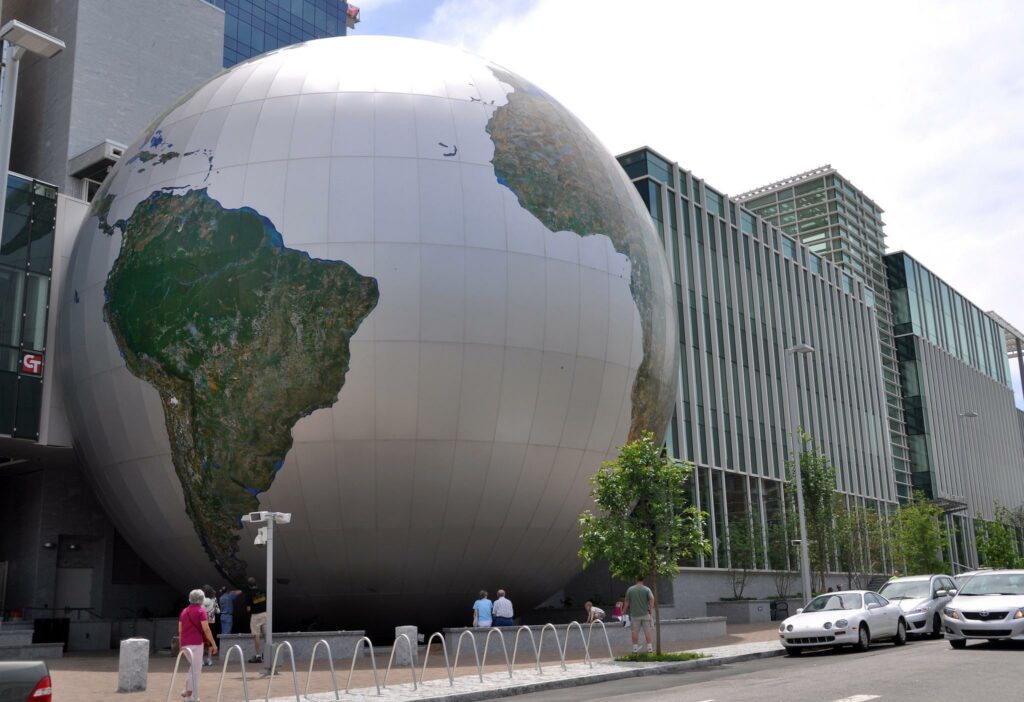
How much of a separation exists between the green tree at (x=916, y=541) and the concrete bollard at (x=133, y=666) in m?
43.7

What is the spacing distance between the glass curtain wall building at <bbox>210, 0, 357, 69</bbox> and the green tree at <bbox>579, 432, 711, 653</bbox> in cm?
7702

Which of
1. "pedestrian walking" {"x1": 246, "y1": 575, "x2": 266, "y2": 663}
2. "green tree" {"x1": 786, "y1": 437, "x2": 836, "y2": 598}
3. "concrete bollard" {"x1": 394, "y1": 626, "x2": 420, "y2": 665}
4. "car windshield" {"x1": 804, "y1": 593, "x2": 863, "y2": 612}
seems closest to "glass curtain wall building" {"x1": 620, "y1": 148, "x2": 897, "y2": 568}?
"green tree" {"x1": 786, "y1": 437, "x2": 836, "y2": 598}

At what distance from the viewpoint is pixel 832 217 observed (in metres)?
88.2

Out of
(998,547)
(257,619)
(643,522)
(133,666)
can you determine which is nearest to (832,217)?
(998,547)

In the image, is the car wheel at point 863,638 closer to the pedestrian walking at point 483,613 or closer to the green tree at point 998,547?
the pedestrian walking at point 483,613

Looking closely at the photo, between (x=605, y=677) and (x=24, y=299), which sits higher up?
(x=24, y=299)

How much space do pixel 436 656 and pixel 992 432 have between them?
72.7m

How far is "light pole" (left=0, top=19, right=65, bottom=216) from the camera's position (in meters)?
15.4

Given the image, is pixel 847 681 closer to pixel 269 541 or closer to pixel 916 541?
pixel 269 541

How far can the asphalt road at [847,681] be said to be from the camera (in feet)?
→ 42.0

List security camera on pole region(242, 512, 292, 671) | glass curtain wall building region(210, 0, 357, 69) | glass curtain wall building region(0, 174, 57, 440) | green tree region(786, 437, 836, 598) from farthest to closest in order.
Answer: glass curtain wall building region(210, 0, 357, 69)
green tree region(786, 437, 836, 598)
glass curtain wall building region(0, 174, 57, 440)
security camera on pole region(242, 512, 292, 671)

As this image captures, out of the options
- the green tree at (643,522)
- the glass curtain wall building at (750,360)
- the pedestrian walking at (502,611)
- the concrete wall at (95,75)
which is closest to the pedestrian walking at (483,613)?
the pedestrian walking at (502,611)

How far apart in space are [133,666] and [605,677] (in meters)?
8.28

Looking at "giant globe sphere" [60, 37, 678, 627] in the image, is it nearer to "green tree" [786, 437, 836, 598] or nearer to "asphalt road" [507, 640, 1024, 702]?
"asphalt road" [507, 640, 1024, 702]
